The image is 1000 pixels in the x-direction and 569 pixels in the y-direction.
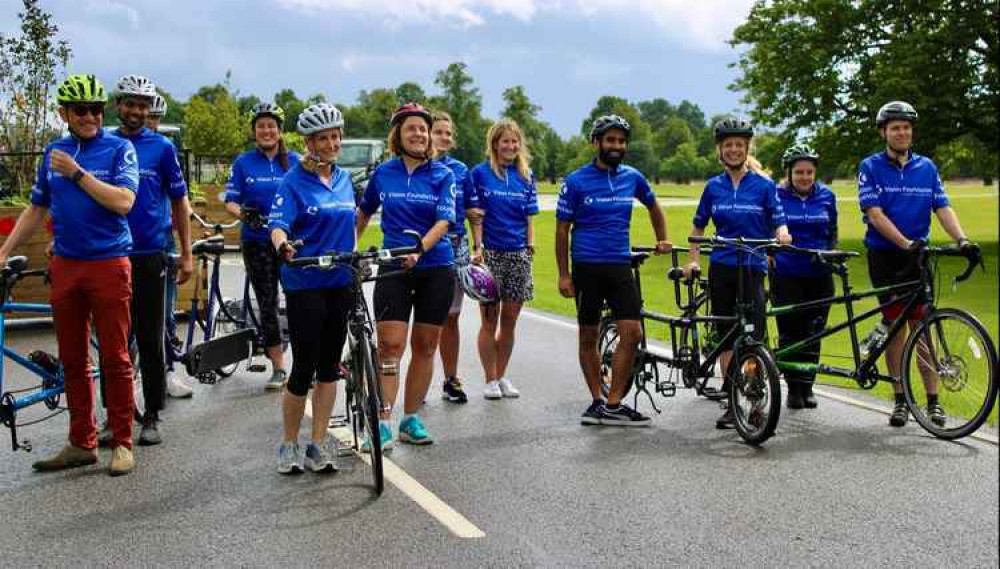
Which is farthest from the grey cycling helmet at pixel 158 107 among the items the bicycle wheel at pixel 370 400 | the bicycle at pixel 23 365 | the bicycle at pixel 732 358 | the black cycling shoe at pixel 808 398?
the black cycling shoe at pixel 808 398

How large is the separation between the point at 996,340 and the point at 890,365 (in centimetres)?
669

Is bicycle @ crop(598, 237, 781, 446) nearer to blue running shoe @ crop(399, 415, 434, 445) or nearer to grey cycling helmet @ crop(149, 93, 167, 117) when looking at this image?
blue running shoe @ crop(399, 415, 434, 445)

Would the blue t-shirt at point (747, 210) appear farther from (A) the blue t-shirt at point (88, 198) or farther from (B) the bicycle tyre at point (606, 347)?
(A) the blue t-shirt at point (88, 198)

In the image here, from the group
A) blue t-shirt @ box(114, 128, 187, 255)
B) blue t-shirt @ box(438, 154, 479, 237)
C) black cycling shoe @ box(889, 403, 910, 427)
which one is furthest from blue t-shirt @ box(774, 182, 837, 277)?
blue t-shirt @ box(114, 128, 187, 255)

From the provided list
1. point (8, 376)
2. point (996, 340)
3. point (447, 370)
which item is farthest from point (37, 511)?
point (996, 340)

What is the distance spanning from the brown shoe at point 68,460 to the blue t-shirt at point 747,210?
165 inches

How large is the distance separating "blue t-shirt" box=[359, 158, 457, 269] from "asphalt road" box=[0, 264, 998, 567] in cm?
126

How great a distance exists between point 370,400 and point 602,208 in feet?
7.92

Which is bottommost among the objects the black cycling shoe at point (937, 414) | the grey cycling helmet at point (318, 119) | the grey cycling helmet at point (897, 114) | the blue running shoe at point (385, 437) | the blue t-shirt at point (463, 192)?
the blue running shoe at point (385, 437)

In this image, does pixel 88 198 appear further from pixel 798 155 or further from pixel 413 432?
pixel 798 155

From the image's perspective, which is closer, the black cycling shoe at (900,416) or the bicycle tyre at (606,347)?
the black cycling shoe at (900,416)

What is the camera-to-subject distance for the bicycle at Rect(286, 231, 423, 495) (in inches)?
219

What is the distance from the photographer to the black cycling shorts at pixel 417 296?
22.1 feet

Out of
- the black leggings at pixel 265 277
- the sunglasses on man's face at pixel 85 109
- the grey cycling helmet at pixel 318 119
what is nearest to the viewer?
the grey cycling helmet at pixel 318 119
